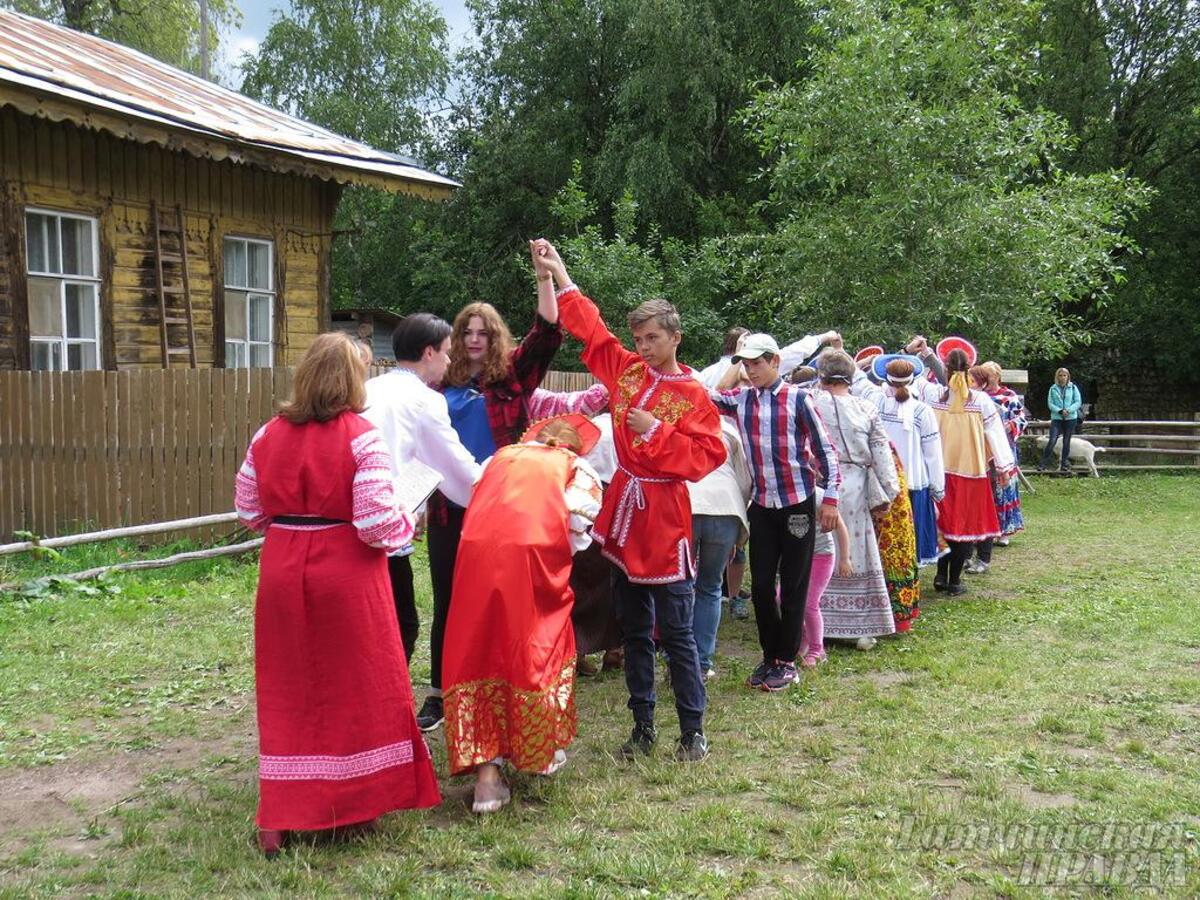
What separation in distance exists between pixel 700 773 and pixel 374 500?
1.82m

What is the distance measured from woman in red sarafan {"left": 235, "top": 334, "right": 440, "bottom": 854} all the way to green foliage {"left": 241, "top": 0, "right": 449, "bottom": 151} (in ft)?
98.8

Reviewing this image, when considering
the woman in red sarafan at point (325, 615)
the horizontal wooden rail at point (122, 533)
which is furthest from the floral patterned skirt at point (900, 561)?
the horizontal wooden rail at point (122, 533)

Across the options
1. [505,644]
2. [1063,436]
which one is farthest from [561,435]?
[1063,436]

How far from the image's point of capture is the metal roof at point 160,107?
30.7 ft

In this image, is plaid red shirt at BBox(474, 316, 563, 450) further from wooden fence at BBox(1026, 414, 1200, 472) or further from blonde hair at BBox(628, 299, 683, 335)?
wooden fence at BBox(1026, 414, 1200, 472)

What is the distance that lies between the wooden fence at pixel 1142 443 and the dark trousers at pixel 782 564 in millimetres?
16346

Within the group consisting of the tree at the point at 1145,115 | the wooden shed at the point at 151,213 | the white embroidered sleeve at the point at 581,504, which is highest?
the tree at the point at 1145,115

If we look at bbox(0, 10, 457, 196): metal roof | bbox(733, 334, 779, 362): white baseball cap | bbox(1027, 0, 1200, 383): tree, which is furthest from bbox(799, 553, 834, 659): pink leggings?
bbox(1027, 0, 1200, 383): tree

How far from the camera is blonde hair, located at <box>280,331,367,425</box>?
3.84m

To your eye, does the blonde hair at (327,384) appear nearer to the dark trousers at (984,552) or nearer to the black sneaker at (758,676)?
the black sneaker at (758,676)

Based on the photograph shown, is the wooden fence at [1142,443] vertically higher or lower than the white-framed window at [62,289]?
lower

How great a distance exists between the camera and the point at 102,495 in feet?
32.6

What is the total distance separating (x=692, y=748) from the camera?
4820 mm

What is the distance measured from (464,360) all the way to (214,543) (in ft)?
18.5
